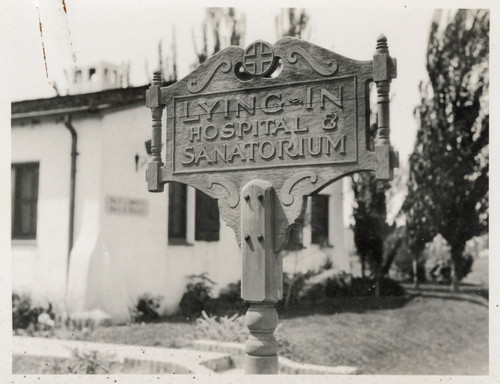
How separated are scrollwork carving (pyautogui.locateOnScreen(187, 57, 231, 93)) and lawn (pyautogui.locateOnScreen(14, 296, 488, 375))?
15.7ft

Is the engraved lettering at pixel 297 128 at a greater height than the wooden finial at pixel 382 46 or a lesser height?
lesser

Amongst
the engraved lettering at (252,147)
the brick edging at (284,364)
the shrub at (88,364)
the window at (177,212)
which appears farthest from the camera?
the window at (177,212)

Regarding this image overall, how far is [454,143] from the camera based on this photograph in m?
13.0

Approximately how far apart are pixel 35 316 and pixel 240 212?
5.95 m

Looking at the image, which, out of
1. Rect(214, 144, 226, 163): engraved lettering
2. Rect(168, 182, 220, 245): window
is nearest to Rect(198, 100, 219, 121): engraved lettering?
Rect(214, 144, 226, 163): engraved lettering

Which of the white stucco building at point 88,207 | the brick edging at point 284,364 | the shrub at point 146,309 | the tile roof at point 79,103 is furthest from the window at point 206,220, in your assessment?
the brick edging at point 284,364

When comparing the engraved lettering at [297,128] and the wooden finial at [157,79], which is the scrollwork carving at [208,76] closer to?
the wooden finial at [157,79]

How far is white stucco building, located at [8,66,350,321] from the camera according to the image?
8.83 meters

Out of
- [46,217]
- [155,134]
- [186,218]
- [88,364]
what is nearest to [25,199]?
[46,217]

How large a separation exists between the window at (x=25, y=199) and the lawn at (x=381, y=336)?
2.01 m

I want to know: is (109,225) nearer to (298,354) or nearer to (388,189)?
(298,354)

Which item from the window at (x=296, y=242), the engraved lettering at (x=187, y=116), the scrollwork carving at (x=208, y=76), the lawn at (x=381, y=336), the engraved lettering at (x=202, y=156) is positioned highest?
the scrollwork carving at (x=208, y=76)

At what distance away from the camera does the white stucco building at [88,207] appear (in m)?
8.83

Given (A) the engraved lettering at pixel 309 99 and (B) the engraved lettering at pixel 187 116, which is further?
(B) the engraved lettering at pixel 187 116
